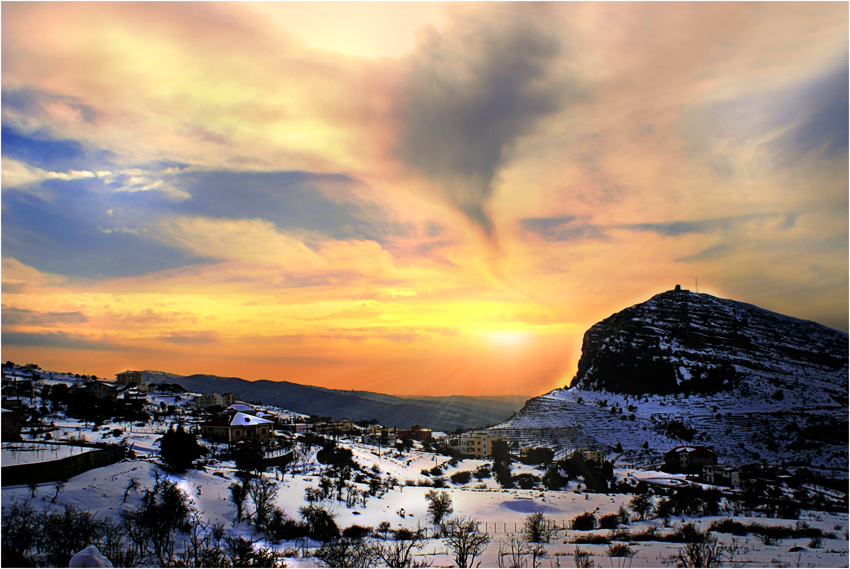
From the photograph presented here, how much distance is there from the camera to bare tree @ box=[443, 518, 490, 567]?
117 ft

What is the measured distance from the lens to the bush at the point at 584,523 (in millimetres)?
51688

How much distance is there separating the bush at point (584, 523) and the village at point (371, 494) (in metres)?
0.20

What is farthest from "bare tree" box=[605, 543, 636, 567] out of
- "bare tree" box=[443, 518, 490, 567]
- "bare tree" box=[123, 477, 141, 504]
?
"bare tree" box=[123, 477, 141, 504]

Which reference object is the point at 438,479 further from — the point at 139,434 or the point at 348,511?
the point at 139,434

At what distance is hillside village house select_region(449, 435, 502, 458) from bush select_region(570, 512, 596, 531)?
202 feet

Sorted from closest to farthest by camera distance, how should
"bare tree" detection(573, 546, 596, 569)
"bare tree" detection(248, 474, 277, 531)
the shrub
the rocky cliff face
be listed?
"bare tree" detection(573, 546, 596, 569)
"bare tree" detection(248, 474, 277, 531)
the shrub
the rocky cliff face

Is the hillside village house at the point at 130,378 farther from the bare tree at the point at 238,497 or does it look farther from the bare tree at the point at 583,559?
the bare tree at the point at 583,559

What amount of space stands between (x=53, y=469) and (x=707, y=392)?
6303 inches

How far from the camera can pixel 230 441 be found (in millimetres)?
75625

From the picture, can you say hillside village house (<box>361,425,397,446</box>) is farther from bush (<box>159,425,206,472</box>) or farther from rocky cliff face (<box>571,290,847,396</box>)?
rocky cliff face (<box>571,290,847,396</box>)

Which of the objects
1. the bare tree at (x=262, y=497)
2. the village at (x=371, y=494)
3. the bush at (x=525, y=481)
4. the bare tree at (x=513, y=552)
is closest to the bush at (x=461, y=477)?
the village at (x=371, y=494)

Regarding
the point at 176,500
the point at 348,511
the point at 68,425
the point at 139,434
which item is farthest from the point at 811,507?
the point at 68,425

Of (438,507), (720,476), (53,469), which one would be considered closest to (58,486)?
(53,469)

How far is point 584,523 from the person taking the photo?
52094 millimetres
